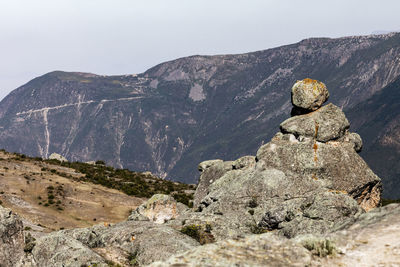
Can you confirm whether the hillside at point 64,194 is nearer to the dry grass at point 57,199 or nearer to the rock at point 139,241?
the dry grass at point 57,199

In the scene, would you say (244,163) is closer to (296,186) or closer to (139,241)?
(296,186)

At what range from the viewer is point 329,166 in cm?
4369

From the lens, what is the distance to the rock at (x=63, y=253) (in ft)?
74.5

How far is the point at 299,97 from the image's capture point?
52344 millimetres

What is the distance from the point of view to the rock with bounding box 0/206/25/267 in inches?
1153

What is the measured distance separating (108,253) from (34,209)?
44545 mm

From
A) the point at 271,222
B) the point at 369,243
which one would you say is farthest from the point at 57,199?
the point at 369,243

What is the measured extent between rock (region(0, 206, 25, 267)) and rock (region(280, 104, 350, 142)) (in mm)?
Result: 30901

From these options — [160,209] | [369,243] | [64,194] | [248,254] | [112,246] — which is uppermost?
[248,254]

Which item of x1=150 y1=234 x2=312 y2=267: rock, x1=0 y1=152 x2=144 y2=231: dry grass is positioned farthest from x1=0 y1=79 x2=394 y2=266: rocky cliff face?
x1=0 y1=152 x2=144 y2=231: dry grass

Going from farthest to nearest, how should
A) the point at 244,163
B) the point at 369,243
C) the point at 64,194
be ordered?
the point at 64,194 < the point at 244,163 < the point at 369,243

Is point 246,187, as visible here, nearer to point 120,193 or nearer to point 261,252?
point 261,252

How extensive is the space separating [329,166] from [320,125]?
6093 mm

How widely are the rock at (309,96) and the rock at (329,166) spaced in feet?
21.1
